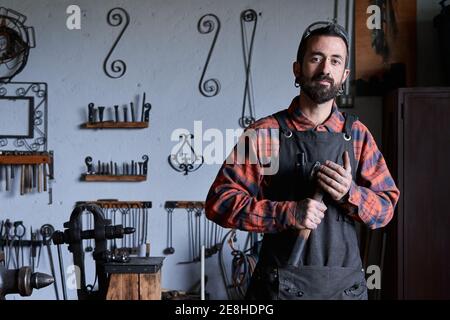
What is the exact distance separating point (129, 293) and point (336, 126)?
2.37ft

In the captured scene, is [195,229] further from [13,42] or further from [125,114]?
[13,42]

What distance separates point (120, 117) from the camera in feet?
10.4

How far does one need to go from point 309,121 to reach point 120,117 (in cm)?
204

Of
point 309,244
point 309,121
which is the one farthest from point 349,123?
point 309,244

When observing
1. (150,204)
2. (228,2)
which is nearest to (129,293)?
(150,204)

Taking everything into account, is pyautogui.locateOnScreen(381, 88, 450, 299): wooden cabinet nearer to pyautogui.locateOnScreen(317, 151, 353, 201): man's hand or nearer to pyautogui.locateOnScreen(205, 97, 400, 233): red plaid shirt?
pyautogui.locateOnScreen(205, 97, 400, 233): red plaid shirt

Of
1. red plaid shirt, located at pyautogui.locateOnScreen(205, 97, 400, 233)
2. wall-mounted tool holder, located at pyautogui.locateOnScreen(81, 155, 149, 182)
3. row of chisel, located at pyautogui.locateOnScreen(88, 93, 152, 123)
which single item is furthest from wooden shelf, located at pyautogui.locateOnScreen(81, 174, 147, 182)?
red plaid shirt, located at pyautogui.locateOnScreen(205, 97, 400, 233)

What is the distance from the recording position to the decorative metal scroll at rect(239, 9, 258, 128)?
316cm

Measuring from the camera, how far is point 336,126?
1.33 m

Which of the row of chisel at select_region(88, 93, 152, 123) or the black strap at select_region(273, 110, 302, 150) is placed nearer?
the black strap at select_region(273, 110, 302, 150)

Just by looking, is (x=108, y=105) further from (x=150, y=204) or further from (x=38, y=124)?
(x=150, y=204)

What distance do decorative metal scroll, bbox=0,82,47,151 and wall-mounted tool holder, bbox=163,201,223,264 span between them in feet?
3.00

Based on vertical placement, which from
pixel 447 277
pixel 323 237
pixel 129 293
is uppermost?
pixel 323 237

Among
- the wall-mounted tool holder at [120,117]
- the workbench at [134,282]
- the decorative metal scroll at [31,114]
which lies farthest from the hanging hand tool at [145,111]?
the workbench at [134,282]
